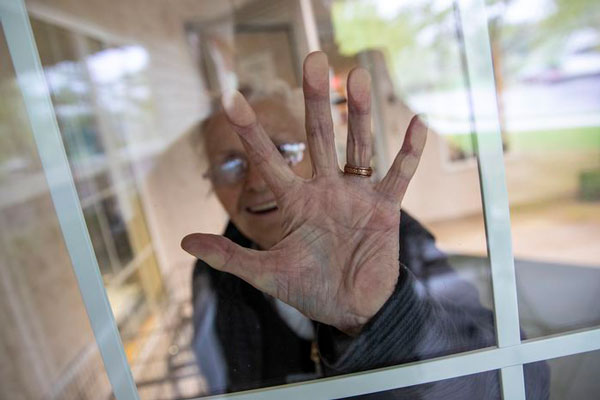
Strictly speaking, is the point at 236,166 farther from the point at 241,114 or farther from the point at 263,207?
the point at 241,114

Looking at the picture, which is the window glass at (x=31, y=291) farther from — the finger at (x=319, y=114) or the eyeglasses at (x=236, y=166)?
the finger at (x=319, y=114)

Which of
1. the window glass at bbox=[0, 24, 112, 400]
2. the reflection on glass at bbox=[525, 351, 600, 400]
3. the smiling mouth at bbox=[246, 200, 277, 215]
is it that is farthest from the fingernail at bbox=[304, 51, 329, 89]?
the window glass at bbox=[0, 24, 112, 400]

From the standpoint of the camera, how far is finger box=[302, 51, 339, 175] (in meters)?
0.42

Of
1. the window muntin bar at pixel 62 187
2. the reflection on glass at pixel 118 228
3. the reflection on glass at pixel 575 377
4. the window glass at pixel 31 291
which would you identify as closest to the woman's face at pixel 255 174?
the window muntin bar at pixel 62 187

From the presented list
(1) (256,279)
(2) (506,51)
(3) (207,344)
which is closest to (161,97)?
(3) (207,344)

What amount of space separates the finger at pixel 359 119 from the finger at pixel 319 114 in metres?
0.02

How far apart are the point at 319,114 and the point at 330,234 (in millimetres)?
146

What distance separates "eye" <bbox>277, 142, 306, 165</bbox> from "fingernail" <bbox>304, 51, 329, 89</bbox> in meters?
0.14

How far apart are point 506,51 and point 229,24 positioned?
6.61 feet

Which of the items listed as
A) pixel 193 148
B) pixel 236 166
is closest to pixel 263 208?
pixel 236 166

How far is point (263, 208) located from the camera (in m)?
0.67

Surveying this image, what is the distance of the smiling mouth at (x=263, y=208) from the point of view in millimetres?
596

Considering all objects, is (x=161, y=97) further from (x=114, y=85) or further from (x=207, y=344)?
(x=207, y=344)

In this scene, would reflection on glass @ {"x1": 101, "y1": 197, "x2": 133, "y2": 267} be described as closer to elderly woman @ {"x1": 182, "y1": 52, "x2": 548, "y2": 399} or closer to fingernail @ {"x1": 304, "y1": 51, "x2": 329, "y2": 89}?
elderly woman @ {"x1": 182, "y1": 52, "x2": 548, "y2": 399}
